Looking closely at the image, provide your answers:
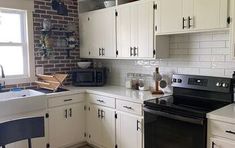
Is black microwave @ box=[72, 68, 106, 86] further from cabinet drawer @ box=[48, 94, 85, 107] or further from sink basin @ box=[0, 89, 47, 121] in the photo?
sink basin @ box=[0, 89, 47, 121]

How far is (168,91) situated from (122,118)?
0.69 m

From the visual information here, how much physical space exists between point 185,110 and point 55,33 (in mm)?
2424

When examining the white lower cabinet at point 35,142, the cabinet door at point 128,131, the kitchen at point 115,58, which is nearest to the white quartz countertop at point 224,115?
the kitchen at point 115,58

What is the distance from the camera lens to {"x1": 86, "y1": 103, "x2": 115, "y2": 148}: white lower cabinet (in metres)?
→ 3.11

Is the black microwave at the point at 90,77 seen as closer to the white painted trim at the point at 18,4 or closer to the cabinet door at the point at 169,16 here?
the white painted trim at the point at 18,4

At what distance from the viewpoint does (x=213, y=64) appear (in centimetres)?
267

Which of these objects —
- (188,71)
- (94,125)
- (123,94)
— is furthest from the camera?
(94,125)

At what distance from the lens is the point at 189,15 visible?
2480mm

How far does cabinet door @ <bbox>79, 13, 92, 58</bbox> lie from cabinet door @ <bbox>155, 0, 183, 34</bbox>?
1.38m

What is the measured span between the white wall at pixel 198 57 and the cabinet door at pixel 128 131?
2.59 ft

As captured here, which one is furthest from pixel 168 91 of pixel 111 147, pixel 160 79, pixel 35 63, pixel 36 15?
pixel 36 15

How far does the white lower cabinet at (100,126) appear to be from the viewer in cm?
311

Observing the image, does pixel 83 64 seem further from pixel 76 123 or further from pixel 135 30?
pixel 135 30

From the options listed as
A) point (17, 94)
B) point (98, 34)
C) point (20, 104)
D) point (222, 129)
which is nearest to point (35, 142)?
point (20, 104)
